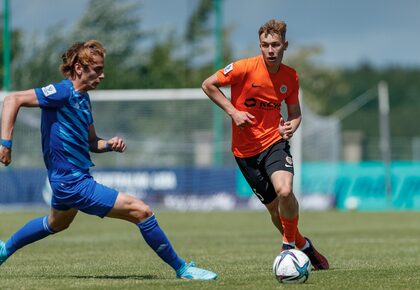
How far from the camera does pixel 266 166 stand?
9883mm

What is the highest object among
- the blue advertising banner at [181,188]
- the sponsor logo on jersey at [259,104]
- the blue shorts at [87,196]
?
the sponsor logo on jersey at [259,104]

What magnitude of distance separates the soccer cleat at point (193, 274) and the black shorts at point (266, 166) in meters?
1.34

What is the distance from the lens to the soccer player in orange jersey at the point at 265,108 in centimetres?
976

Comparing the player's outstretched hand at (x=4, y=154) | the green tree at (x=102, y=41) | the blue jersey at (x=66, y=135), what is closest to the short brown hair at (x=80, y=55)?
the blue jersey at (x=66, y=135)

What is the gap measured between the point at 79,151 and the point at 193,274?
1.47 m

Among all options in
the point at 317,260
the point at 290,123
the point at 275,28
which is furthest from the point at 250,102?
the point at 317,260

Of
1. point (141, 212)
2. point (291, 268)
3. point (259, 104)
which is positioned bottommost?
point (291, 268)

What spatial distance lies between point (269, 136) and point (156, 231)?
176 cm

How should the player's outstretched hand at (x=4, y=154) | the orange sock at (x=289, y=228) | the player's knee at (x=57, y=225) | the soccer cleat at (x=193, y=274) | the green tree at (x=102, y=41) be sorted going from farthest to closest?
the green tree at (x=102, y=41)
the orange sock at (x=289, y=228)
the player's knee at (x=57, y=225)
the soccer cleat at (x=193, y=274)
the player's outstretched hand at (x=4, y=154)

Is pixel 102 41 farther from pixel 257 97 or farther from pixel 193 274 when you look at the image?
pixel 193 274

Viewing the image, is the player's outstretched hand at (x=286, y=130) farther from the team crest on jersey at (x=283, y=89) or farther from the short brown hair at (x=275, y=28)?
the short brown hair at (x=275, y=28)

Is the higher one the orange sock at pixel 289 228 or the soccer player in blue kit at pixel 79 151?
the soccer player in blue kit at pixel 79 151

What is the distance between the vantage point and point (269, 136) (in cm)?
998

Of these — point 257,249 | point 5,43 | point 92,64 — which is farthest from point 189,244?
point 5,43
